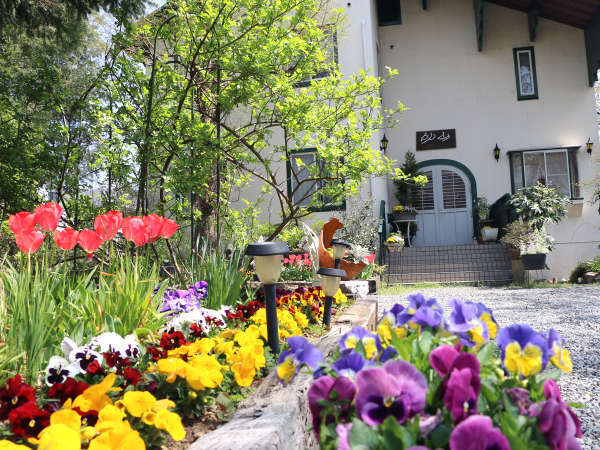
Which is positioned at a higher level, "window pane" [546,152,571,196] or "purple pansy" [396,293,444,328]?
"window pane" [546,152,571,196]

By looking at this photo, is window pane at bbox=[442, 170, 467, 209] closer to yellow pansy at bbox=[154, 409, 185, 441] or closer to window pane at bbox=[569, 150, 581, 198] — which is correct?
window pane at bbox=[569, 150, 581, 198]

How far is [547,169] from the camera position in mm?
10508

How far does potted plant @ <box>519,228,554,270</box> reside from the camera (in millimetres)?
7917

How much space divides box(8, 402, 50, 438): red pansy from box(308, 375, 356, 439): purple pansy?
0.74 m

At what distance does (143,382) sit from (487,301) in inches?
221

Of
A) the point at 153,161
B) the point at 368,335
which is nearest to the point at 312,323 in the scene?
the point at 153,161

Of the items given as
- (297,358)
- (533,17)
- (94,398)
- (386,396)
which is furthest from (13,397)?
(533,17)

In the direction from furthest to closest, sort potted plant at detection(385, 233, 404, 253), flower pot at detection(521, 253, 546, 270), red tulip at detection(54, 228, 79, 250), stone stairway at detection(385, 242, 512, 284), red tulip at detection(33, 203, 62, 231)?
potted plant at detection(385, 233, 404, 253) < stone stairway at detection(385, 242, 512, 284) < flower pot at detection(521, 253, 546, 270) < red tulip at detection(54, 228, 79, 250) < red tulip at detection(33, 203, 62, 231)

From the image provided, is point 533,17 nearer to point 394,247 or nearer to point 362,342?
point 394,247

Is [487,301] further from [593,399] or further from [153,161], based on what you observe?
[153,161]

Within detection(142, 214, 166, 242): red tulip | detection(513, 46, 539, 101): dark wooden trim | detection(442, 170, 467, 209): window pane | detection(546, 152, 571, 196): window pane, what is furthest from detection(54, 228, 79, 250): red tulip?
detection(513, 46, 539, 101): dark wooden trim

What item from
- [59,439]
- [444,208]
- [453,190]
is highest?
[453,190]

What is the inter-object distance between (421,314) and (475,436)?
1.26 feet

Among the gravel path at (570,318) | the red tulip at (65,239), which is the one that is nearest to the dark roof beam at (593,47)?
the gravel path at (570,318)
